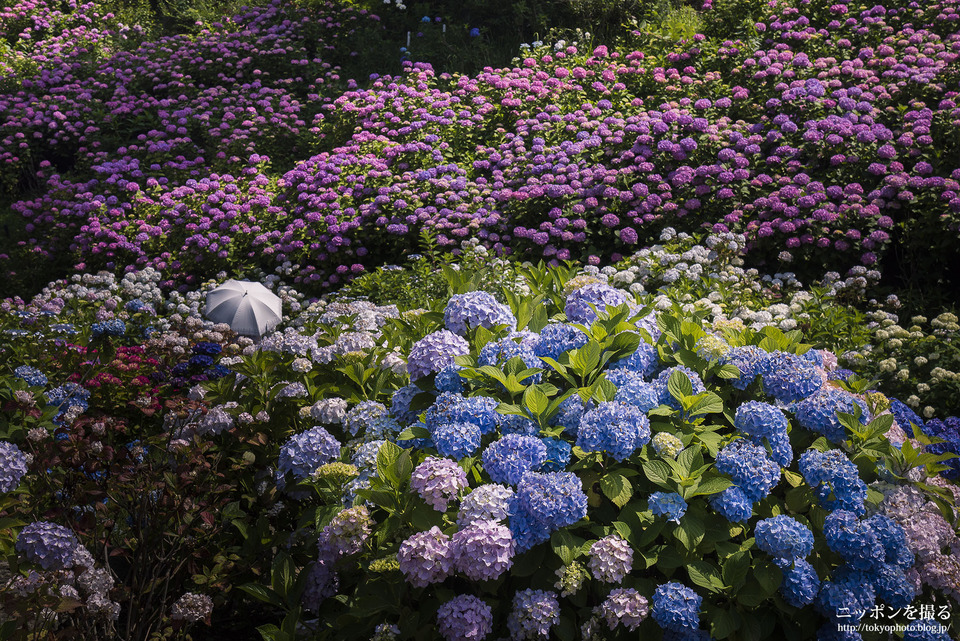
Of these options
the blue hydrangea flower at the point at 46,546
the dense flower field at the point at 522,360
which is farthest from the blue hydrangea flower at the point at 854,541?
the blue hydrangea flower at the point at 46,546

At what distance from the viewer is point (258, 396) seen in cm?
315

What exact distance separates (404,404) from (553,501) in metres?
0.82

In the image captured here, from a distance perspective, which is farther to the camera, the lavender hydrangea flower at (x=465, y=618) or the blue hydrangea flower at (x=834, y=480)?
the blue hydrangea flower at (x=834, y=480)

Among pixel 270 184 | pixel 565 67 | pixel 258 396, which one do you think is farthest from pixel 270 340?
pixel 565 67

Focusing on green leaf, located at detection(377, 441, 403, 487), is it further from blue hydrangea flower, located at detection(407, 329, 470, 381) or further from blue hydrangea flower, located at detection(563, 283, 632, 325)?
blue hydrangea flower, located at detection(563, 283, 632, 325)

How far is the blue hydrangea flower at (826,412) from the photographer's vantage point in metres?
2.44

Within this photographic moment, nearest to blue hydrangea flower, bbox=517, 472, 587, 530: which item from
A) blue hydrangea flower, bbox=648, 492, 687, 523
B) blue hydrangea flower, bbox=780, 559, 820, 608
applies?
blue hydrangea flower, bbox=648, 492, 687, 523

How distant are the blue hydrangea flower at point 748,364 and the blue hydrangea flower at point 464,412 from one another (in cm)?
92

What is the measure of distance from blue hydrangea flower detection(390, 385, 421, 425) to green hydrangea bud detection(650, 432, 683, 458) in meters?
0.91

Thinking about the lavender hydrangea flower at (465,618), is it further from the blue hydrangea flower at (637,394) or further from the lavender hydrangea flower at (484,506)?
the blue hydrangea flower at (637,394)

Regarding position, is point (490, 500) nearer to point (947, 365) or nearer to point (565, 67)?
point (947, 365)

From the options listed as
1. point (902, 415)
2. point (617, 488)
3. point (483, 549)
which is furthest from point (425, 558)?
point (902, 415)

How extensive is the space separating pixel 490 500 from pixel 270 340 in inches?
69.9

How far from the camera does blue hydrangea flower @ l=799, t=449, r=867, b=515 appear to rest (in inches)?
89.0
